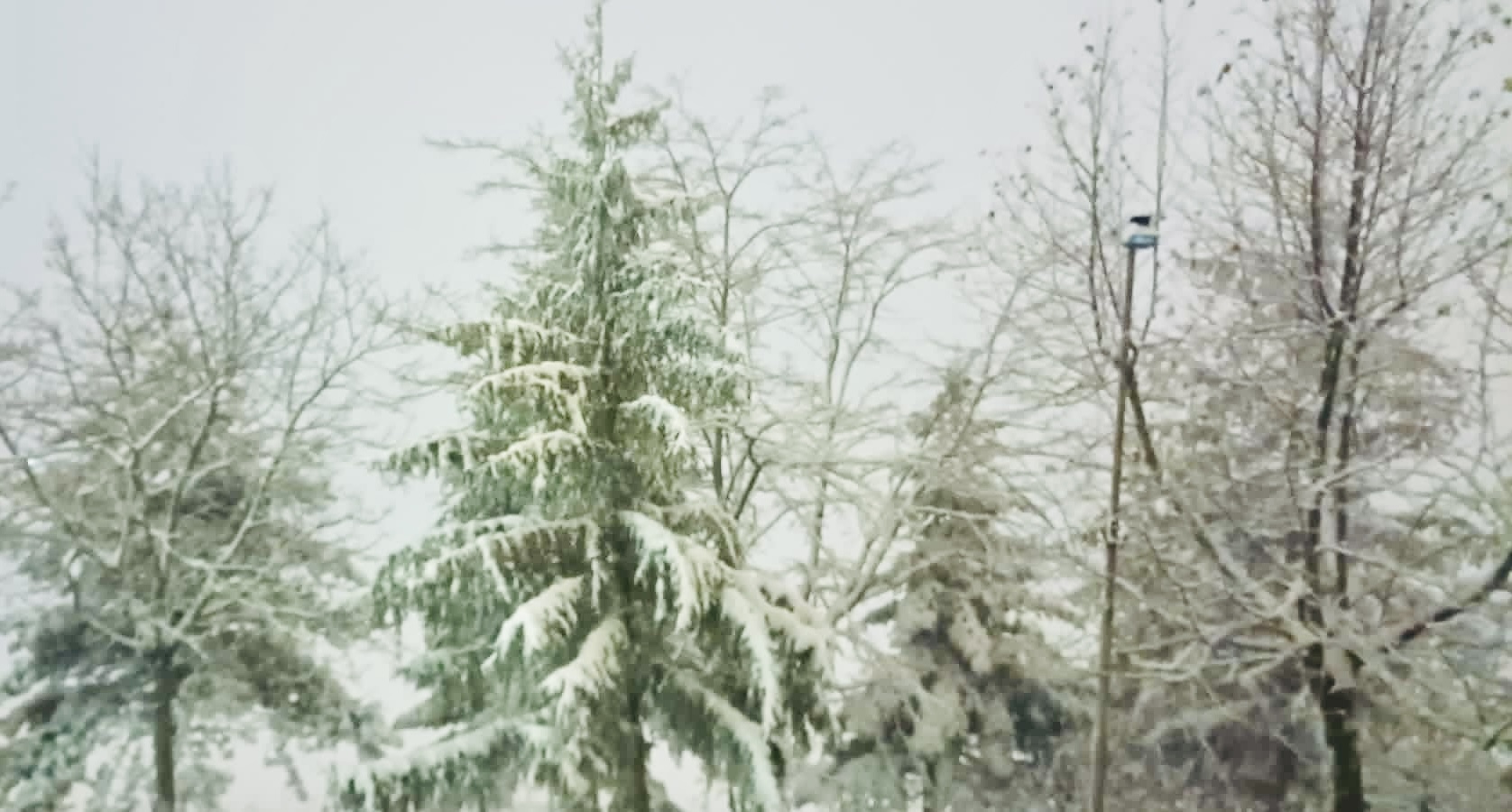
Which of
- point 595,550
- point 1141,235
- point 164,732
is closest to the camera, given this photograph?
point 1141,235

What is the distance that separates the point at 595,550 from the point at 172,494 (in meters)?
5.70

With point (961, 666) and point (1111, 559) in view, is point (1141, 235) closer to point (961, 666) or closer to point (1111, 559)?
point (1111, 559)

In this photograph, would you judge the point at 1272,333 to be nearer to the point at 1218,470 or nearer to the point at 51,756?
the point at 1218,470

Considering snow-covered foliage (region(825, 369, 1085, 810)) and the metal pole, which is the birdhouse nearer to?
the metal pole

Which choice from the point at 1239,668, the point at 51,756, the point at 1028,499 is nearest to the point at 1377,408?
the point at 1239,668

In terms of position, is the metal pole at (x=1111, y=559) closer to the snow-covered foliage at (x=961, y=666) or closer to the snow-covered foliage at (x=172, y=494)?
the snow-covered foliage at (x=961, y=666)

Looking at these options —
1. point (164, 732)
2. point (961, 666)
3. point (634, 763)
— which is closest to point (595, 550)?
point (634, 763)

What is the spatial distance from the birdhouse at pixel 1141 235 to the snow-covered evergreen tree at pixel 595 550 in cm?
332

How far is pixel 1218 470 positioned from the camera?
10.0 meters

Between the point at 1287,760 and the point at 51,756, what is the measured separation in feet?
41.8

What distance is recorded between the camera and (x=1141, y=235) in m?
8.48

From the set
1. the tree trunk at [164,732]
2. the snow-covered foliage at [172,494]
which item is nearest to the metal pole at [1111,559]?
the snow-covered foliage at [172,494]

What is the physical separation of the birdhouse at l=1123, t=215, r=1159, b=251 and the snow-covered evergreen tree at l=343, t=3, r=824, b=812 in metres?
3.32

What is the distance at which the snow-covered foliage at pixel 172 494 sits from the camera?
11648 millimetres
